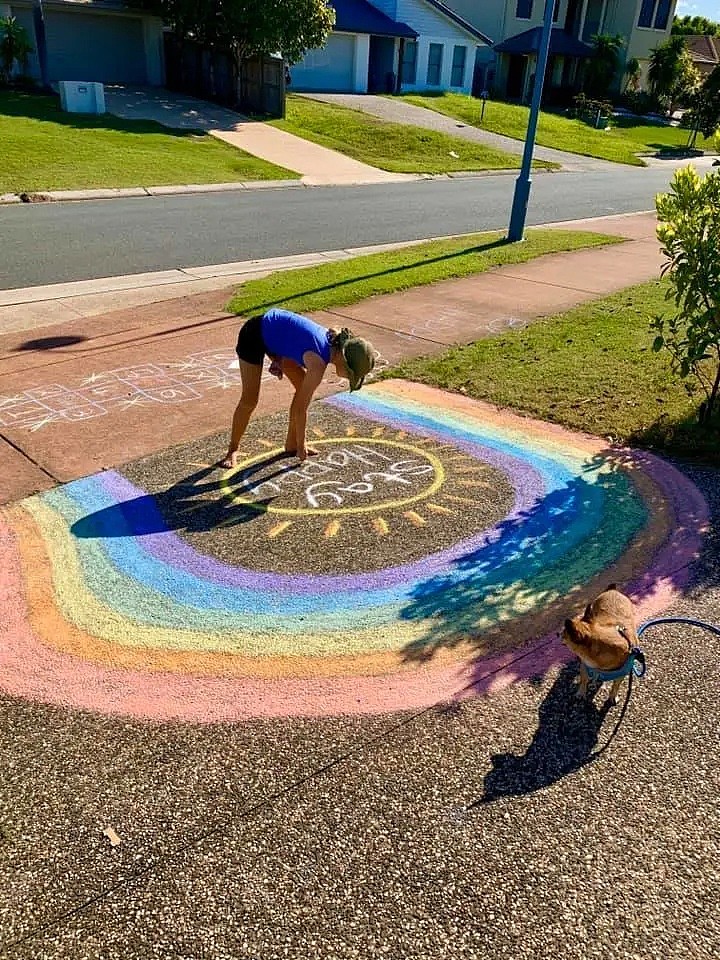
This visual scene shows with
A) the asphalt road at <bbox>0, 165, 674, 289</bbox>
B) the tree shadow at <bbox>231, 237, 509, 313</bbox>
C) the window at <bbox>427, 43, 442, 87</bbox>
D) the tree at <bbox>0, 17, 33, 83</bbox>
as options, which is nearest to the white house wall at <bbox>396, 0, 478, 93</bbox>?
the window at <bbox>427, 43, 442, 87</bbox>

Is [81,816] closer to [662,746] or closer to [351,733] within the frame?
[351,733]

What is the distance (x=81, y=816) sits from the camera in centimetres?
A: 306

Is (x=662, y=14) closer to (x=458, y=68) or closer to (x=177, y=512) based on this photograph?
(x=458, y=68)

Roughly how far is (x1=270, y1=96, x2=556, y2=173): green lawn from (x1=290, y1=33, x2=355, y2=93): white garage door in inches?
287

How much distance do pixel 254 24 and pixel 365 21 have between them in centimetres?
1448

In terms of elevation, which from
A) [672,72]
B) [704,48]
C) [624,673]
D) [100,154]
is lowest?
[100,154]

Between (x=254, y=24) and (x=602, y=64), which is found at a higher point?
(x=254, y=24)

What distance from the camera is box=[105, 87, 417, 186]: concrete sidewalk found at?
2486 cm

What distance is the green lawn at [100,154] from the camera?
788 inches

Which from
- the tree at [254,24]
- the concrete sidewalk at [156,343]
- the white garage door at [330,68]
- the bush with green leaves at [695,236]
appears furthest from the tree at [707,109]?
the bush with green leaves at [695,236]

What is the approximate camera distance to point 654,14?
57219mm

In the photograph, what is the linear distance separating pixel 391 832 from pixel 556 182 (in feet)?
89.1

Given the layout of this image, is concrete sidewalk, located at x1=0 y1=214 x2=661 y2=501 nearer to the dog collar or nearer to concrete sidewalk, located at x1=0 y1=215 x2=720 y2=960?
concrete sidewalk, located at x1=0 y1=215 x2=720 y2=960

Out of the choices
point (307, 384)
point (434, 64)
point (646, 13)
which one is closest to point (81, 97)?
point (434, 64)
